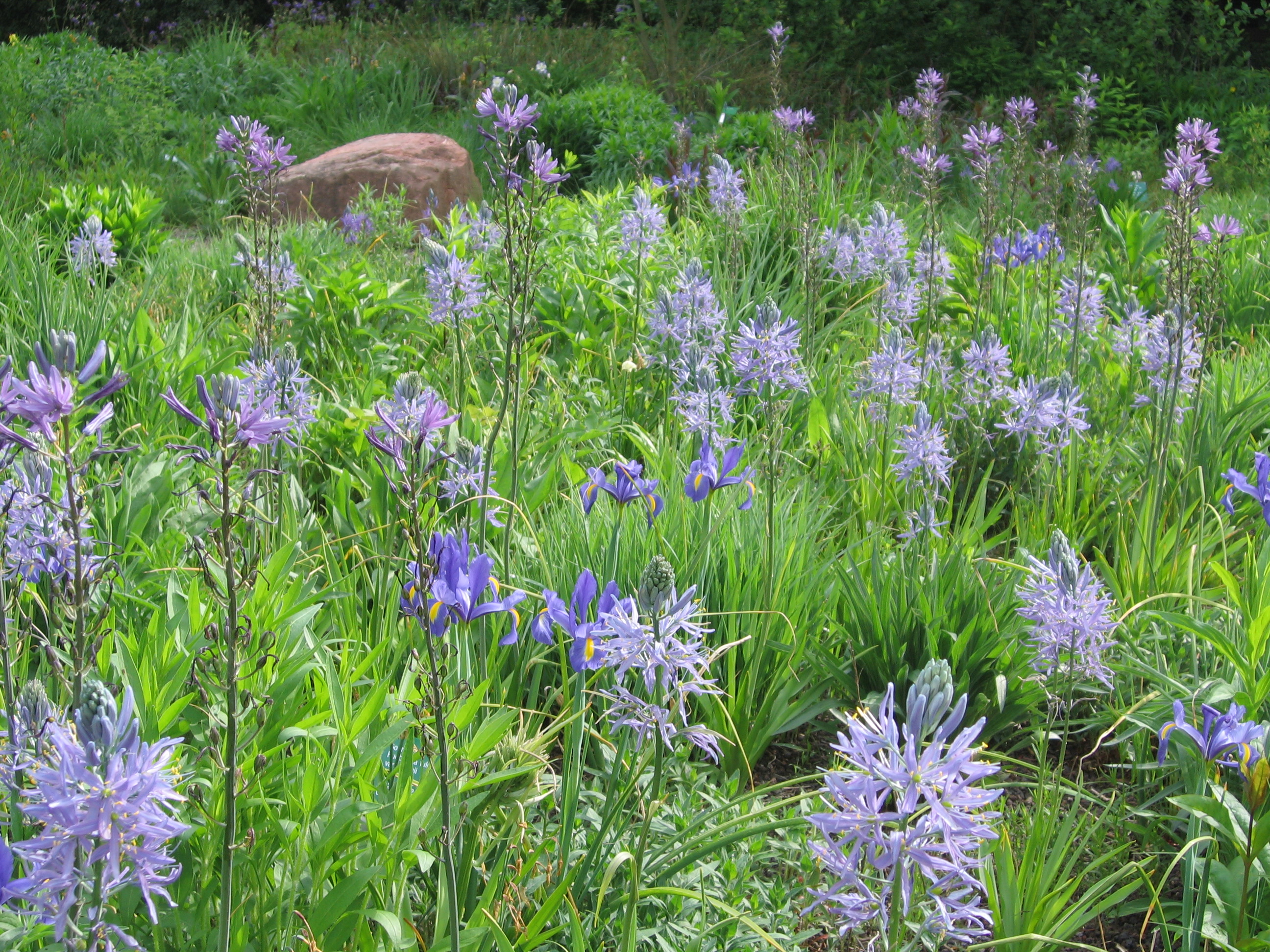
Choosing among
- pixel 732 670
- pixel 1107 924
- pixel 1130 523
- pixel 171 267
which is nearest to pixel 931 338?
pixel 1130 523

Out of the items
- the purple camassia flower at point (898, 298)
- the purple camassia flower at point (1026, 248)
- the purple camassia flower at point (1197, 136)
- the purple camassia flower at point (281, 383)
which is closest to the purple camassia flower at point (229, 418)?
the purple camassia flower at point (281, 383)

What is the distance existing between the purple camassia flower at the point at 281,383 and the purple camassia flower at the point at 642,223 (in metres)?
1.49

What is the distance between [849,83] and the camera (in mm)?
12164

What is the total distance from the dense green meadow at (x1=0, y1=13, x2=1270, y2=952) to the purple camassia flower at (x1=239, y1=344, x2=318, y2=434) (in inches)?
1.1

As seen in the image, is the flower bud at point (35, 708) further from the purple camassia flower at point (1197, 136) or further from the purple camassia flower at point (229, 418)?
the purple camassia flower at point (1197, 136)

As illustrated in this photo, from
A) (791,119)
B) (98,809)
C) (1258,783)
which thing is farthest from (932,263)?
(98,809)

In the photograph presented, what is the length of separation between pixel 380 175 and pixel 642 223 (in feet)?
14.1

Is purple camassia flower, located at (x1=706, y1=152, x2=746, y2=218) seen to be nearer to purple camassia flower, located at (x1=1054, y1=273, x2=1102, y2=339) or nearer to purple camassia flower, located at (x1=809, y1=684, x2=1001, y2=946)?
purple camassia flower, located at (x1=1054, y1=273, x2=1102, y2=339)

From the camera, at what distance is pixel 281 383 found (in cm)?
269

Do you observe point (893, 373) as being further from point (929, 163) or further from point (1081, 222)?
point (1081, 222)

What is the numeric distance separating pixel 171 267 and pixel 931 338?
3832 millimetres

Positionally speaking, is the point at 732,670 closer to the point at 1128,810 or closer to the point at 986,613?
the point at 986,613

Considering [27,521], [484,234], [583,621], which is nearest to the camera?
[583,621]

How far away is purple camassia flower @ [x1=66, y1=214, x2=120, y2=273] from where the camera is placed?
14.3ft
